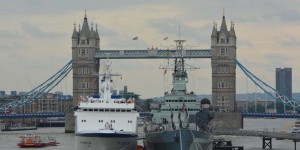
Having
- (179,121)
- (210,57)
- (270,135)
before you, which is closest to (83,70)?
(210,57)

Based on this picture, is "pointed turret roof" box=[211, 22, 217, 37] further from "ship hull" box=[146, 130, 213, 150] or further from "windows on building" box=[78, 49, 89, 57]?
"ship hull" box=[146, 130, 213, 150]

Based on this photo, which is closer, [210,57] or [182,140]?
[182,140]

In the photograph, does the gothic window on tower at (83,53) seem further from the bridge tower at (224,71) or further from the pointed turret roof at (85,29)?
the bridge tower at (224,71)

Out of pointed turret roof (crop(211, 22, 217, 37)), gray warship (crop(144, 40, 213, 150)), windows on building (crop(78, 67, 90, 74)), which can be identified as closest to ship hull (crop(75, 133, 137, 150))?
gray warship (crop(144, 40, 213, 150))

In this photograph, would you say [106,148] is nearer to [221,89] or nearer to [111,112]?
[111,112]

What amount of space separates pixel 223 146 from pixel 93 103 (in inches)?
1000

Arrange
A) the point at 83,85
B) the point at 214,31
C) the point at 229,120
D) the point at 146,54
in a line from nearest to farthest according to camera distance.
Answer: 1. the point at 229,120
2. the point at 146,54
3. the point at 214,31
4. the point at 83,85

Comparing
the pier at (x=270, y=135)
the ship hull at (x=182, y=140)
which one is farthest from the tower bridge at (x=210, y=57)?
the ship hull at (x=182, y=140)

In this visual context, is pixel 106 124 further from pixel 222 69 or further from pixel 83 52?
pixel 83 52

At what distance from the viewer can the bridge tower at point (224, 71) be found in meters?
174

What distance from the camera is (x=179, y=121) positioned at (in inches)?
3088

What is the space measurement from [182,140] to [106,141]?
6267mm

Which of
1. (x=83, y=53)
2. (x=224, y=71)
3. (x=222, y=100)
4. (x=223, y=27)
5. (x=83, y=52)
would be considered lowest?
(x=222, y=100)

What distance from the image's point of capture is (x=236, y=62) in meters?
175
